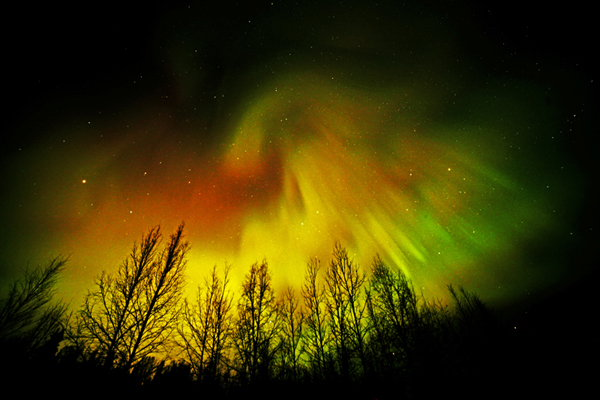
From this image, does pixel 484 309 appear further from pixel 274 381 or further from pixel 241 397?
pixel 241 397

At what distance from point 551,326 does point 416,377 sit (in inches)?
2121

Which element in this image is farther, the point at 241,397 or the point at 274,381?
the point at 274,381

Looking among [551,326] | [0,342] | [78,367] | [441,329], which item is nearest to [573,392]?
[441,329]

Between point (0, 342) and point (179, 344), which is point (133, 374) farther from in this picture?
point (0, 342)

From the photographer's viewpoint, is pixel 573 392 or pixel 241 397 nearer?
pixel 241 397

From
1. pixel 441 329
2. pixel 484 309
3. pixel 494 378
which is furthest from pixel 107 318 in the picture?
pixel 484 309

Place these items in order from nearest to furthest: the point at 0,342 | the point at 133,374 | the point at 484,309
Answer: the point at 0,342, the point at 133,374, the point at 484,309

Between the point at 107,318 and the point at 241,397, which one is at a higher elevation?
the point at 107,318

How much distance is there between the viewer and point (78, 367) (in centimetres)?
786

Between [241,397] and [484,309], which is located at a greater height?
[484,309]

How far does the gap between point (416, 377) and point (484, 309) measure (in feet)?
98.1

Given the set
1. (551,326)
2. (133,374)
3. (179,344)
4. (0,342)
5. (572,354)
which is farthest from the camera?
(551,326)

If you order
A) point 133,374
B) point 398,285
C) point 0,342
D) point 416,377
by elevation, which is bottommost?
point 416,377

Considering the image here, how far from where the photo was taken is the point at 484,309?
3434 cm
